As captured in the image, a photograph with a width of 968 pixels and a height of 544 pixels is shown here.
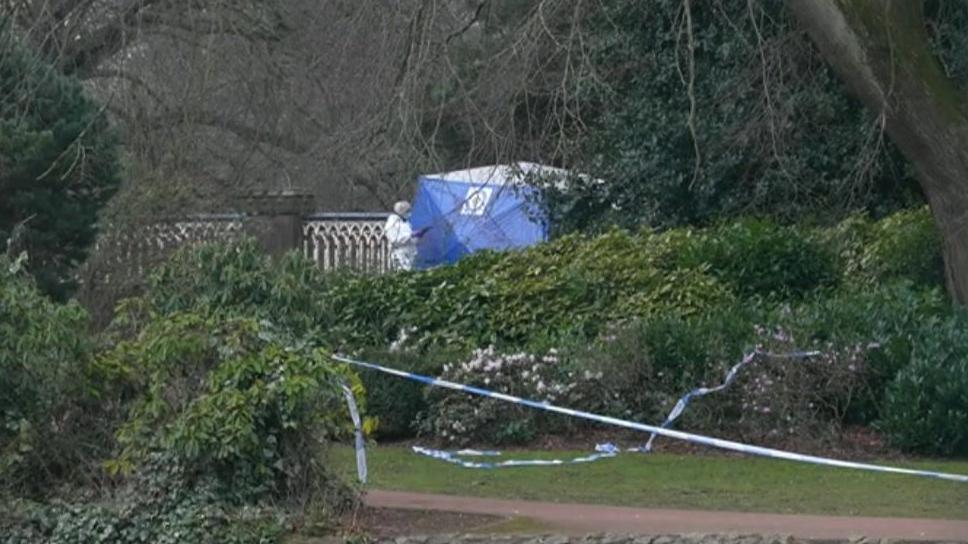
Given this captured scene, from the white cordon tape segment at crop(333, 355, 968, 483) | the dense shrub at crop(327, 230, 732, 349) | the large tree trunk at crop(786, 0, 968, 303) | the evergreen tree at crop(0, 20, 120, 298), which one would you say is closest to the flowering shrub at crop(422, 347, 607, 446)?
the white cordon tape segment at crop(333, 355, 968, 483)

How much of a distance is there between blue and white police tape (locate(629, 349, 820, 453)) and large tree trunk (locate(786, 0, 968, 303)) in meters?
2.13

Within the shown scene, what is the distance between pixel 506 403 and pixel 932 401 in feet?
12.0

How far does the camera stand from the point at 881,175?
19391 mm

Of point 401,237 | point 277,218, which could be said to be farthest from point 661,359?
point 277,218

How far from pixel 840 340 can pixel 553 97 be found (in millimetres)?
3812

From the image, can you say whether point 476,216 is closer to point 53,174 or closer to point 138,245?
point 138,245

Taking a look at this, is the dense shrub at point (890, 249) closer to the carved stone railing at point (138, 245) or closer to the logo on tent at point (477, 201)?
the logo on tent at point (477, 201)

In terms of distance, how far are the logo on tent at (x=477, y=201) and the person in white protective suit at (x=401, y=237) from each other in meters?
1.32

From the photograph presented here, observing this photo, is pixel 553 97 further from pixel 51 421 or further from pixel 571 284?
pixel 51 421

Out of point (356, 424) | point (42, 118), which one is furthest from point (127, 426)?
point (42, 118)

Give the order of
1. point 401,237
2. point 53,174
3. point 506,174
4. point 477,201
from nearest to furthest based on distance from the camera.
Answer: point 506,174, point 53,174, point 477,201, point 401,237

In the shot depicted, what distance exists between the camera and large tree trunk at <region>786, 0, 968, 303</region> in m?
15.1

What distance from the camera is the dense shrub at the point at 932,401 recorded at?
1417 centimetres

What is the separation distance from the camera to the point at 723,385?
1504 centimetres
